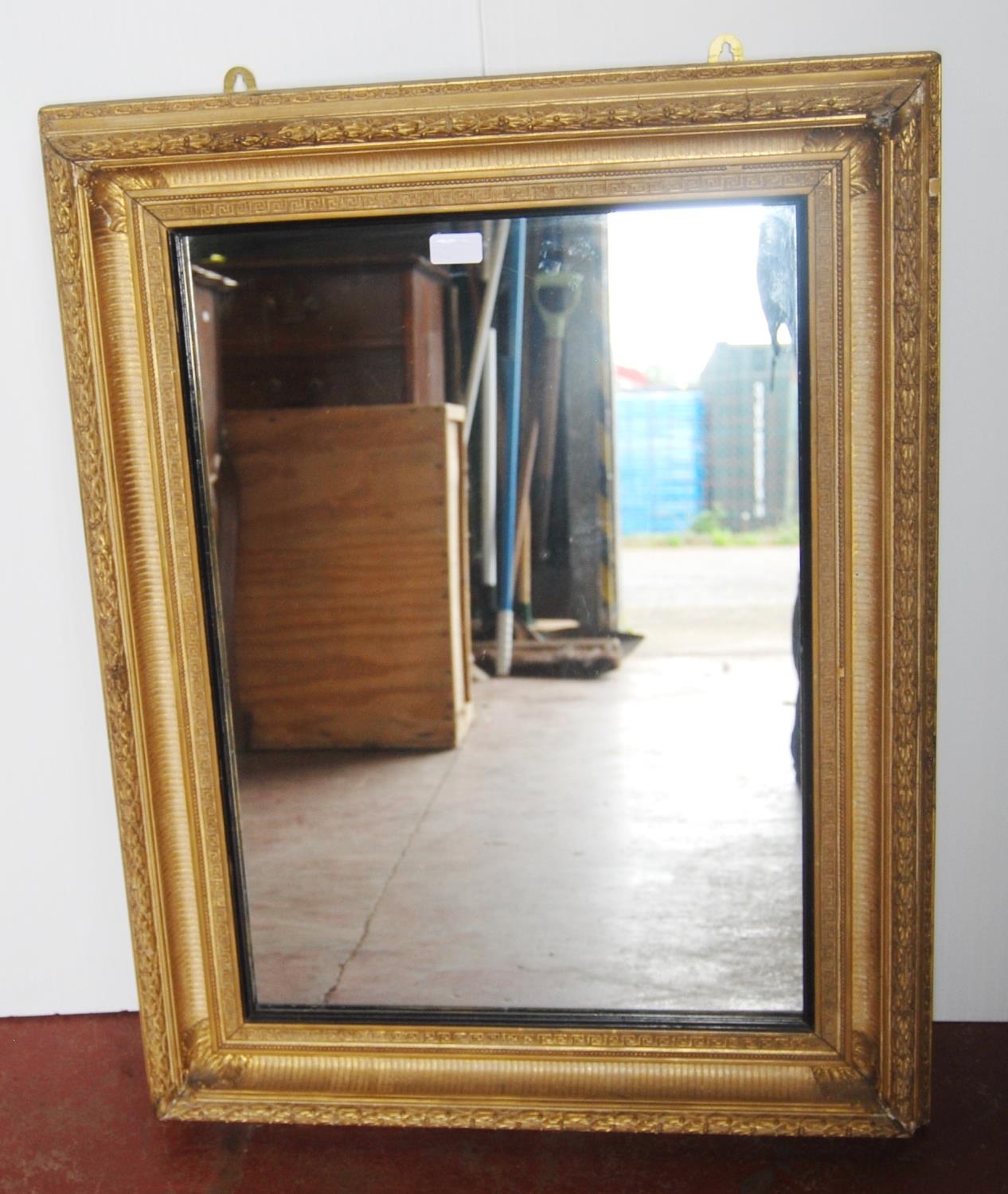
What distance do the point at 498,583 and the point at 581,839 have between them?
0.51 m

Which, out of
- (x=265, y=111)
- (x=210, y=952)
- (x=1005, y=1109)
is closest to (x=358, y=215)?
(x=265, y=111)

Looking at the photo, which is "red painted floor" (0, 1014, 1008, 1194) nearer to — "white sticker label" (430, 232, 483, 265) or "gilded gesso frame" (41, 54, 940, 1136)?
"gilded gesso frame" (41, 54, 940, 1136)

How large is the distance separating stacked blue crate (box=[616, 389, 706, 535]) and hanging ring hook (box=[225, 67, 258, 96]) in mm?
549

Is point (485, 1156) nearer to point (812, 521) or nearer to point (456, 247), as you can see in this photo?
point (812, 521)

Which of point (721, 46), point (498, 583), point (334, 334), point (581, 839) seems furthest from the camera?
point (581, 839)

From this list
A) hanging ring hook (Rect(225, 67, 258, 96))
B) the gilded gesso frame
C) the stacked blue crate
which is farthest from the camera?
the stacked blue crate

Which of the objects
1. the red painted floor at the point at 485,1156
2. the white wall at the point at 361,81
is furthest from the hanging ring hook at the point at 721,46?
the red painted floor at the point at 485,1156

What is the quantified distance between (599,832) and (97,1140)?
86 cm

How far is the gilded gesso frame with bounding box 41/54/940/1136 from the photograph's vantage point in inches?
45.2

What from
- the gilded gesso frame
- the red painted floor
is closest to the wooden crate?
the gilded gesso frame

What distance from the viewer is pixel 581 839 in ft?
6.04

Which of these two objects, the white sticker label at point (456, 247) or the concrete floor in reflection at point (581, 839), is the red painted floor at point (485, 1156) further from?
the white sticker label at point (456, 247)

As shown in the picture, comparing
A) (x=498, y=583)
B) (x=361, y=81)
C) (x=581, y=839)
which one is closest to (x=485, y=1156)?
(x=581, y=839)

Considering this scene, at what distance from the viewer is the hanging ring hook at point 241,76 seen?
1251mm
